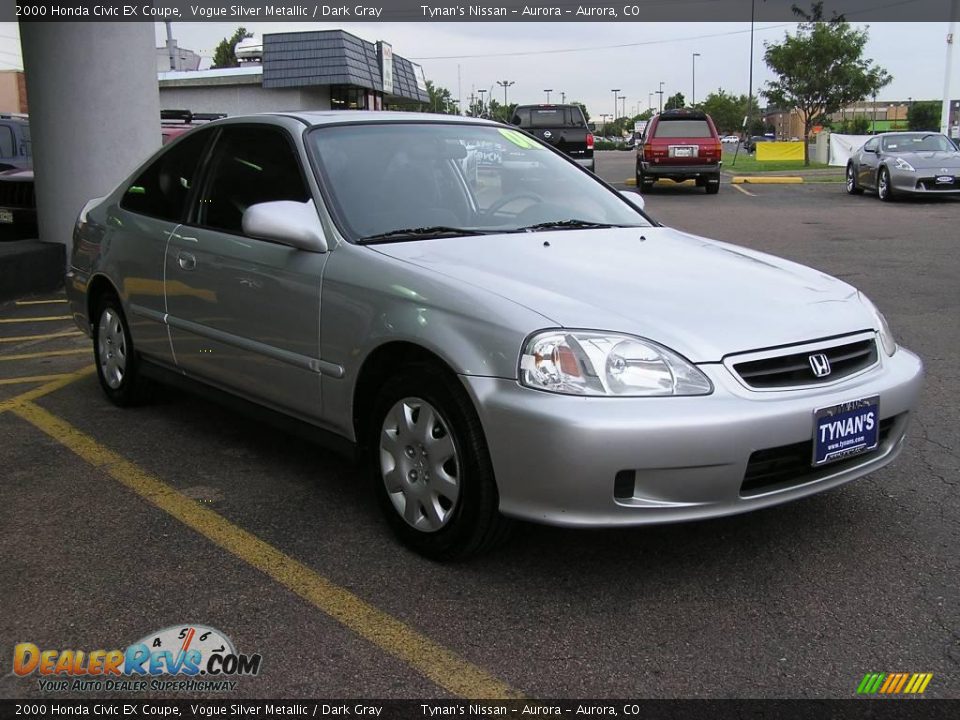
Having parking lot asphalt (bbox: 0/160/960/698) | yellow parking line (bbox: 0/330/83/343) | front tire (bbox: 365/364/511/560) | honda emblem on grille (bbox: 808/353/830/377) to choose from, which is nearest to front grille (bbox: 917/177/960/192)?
parking lot asphalt (bbox: 0/160/960/698)

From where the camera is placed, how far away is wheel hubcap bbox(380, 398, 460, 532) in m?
3.20

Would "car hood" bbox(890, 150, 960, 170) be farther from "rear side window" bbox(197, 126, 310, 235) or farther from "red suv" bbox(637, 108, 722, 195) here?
"rear side window" bbox(197, 126, 310, 235)

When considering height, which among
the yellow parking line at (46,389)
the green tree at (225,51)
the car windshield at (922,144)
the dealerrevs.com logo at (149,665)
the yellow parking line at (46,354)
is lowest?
the dealerrevs.com logo at (149,665)

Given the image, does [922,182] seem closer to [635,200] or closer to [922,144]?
[922,144]

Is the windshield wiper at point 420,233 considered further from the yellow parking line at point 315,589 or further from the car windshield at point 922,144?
the car windshield at point 922,144

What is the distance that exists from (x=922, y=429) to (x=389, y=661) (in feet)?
10.4

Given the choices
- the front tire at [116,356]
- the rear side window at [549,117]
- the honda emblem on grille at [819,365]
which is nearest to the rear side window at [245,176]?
the front tire at [116,356]

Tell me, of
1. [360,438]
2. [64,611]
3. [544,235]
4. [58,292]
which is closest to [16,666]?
[64,611]

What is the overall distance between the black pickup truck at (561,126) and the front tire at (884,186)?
22.1 feet

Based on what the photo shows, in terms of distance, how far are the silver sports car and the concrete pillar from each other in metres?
Result: 13.7

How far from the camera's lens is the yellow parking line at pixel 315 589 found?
8.69 ft

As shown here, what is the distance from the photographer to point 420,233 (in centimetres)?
377

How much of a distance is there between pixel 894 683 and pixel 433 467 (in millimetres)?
1512

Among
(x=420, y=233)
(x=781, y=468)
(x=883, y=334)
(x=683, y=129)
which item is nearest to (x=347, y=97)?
(x=683, y=129)
